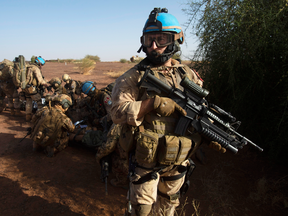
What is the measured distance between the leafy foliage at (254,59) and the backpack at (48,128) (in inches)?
136

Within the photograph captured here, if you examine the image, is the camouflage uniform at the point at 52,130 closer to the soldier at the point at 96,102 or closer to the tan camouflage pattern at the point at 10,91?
the soldier at the point at 96,102

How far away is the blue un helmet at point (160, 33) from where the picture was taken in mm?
1957

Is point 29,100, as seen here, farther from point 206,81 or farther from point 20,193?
point 206,81

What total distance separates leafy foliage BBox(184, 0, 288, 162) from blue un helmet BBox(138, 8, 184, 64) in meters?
1.55

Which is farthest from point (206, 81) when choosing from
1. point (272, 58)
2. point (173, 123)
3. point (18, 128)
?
point (18, 128)

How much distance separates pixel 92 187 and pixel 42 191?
83 cm

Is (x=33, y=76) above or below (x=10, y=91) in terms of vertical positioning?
above

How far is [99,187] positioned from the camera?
3.49m

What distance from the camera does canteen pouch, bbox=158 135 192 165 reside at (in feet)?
5.96

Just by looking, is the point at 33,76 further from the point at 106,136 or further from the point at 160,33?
the point at 160,33

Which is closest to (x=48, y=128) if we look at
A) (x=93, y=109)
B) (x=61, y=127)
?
(x=61, y=127)

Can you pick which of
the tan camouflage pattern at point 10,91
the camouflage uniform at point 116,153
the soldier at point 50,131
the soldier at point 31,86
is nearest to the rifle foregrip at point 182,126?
A: the camouflage uniform at point 116,153

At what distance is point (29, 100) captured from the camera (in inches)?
275

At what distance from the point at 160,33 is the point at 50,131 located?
3459 millimetres
